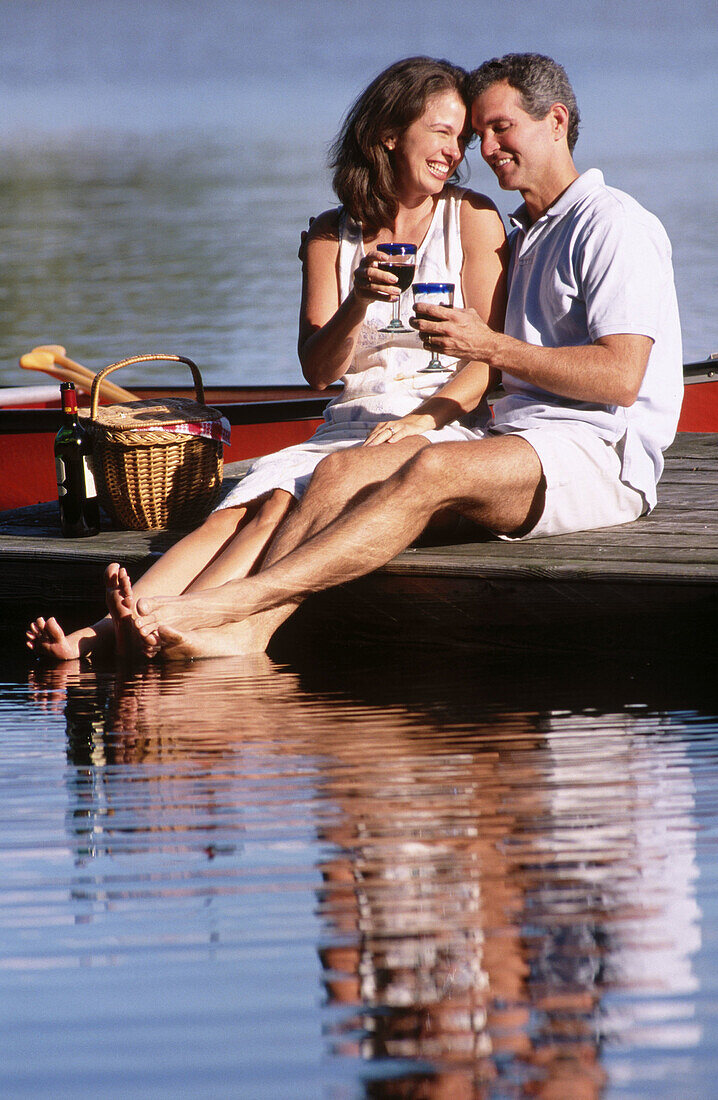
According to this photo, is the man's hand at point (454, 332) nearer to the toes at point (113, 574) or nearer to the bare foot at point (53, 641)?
the toes at point (113, 574)

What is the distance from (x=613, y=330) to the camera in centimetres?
312

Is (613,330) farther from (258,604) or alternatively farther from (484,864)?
(484,864)

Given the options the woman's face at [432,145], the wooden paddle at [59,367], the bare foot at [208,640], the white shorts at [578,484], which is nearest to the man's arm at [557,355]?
the white shorts at [578,484]

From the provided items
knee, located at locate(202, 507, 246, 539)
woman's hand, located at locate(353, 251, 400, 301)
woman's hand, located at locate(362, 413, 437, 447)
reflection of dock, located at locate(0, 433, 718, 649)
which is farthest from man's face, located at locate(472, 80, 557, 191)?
knee, located at locate(202, 507, 246, 539)

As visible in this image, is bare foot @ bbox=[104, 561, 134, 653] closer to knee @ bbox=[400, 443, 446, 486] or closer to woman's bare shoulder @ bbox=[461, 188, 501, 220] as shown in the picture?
knee @ bbox=[400, 443, 446, 486]

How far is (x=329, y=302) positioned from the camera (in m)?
3.61

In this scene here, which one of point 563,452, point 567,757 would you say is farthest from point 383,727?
point 563,452

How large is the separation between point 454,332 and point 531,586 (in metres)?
0.57

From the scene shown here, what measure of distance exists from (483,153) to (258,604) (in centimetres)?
118

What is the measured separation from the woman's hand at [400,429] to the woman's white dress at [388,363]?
11cm

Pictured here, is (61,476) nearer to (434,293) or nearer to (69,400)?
(69,400)

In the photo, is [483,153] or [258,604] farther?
[483,153]

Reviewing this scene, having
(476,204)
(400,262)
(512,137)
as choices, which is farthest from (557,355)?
(476,204)

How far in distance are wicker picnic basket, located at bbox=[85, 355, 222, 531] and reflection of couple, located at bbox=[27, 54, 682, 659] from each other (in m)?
0.34
